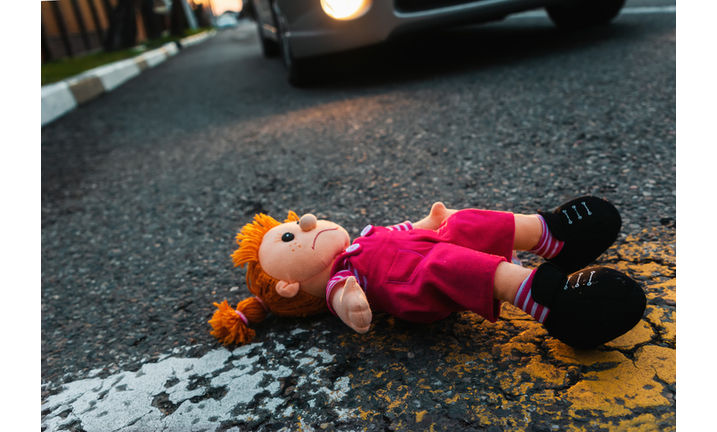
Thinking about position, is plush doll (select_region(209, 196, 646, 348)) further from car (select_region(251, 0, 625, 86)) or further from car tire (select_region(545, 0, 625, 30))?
car tire (select_region(545, 0, 625, 30))

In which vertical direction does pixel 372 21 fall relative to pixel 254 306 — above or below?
above

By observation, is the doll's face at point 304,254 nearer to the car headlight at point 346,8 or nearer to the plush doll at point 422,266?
the plush doll at point 422,266

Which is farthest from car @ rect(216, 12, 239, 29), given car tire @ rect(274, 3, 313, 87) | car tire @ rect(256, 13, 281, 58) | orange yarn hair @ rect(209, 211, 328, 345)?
orange yarn hair @ rect(209, 211, 328, 345)

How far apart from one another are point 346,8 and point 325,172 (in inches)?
64.3

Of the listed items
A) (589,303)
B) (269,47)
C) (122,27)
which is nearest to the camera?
(589,303)

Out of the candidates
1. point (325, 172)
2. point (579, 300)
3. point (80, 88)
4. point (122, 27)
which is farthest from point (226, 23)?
point (579, 300)

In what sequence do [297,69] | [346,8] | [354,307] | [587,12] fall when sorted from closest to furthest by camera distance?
[354,307] < [346,8] < [297,69] < [587,12]

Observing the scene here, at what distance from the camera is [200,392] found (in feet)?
3.75

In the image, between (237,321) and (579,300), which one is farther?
(237,321)

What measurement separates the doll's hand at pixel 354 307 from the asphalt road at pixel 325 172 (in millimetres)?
126

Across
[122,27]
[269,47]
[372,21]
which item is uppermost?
[122,27]

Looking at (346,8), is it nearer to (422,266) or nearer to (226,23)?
(422,266)

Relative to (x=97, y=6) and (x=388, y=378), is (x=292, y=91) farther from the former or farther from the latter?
(x=97, y=6)

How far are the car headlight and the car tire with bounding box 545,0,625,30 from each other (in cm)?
197
